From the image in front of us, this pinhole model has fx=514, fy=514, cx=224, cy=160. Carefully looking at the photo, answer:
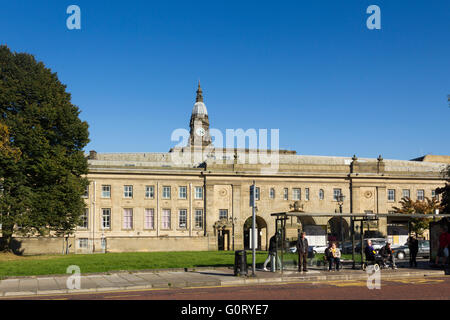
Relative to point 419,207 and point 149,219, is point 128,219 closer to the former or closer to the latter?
Result: point 149,219

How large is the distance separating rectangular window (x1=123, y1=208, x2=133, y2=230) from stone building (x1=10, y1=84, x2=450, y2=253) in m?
0.12

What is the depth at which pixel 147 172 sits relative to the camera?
210ft

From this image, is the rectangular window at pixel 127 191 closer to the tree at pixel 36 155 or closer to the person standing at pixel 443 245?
the tree at pixel 36 155

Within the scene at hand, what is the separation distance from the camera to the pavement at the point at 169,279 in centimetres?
1841

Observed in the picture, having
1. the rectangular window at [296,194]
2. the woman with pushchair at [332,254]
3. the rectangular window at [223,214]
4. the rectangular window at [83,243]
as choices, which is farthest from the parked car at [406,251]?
the rectangular window at [83,243]

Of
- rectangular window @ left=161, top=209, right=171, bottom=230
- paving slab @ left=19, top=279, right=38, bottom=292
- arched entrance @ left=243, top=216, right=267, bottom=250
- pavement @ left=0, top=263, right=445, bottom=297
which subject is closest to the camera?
paving slab @ left=19, top=279, right=38, bottom=292

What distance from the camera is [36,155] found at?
4256 centimetres

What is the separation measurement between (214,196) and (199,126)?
3076 centimetres

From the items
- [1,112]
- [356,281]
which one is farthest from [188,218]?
[356,281]

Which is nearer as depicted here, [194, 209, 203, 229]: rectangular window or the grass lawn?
the grass lawn

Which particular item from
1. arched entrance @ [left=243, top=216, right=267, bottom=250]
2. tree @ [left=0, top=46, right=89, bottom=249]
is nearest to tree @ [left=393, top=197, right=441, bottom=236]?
arched entrance @ [left=243, top=216, right=267, bottom=250]

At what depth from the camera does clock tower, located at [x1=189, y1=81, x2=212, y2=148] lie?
305ft

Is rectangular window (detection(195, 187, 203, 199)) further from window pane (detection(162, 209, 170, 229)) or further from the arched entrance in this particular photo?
the arched entrance

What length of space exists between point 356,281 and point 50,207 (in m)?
28.8
